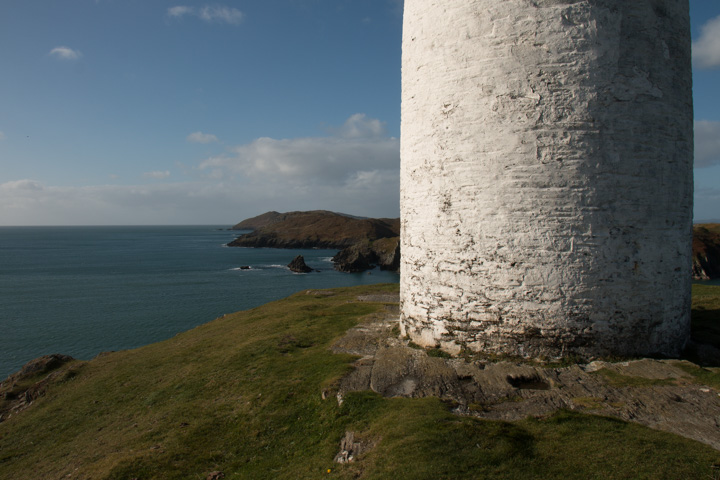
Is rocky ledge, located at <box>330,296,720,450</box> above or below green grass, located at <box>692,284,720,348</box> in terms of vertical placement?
below

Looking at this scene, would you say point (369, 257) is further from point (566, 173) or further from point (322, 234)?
point (566, 173)

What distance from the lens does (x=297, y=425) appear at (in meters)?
7.57

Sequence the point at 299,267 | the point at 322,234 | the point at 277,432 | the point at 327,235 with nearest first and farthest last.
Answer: the point at 277,432 < the point at 299,267 < the point at 327,235 < the point at 322,234

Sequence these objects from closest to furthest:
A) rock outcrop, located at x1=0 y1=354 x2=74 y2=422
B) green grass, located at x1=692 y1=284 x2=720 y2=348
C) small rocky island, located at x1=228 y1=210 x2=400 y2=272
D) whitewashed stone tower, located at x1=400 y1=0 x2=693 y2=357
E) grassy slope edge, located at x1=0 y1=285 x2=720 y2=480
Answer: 1. grassy slope edge, located at x1=0 y1=285 x2=720 y2=480
2. whitewashed stone tower, located at x1=400 y1=0 x2=693 y2=357
3. green grass, located at x1=692 y1=284 x2=720 y2=348
4. rock outcrop, located at x1=0 y1=354 x2=74 y2=422
5. small rocky island, located at x1=228 y1=210 x2=400 y2=272

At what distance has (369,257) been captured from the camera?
7531 cm

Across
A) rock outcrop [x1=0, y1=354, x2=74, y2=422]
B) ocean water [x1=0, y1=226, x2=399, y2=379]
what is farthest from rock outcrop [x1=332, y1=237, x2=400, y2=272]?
rock outcrop [x1=0, y1=354, x2=74, y2=422]

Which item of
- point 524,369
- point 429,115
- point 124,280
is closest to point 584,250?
point 524,369

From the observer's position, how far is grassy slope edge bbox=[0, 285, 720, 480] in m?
5.49

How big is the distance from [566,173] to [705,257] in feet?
195

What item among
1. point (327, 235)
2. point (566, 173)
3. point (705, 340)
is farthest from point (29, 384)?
point (327, 235)

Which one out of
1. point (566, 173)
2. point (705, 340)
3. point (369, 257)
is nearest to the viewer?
point (566, 173)

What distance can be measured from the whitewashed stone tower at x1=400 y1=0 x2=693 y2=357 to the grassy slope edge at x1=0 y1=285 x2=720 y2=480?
258cm

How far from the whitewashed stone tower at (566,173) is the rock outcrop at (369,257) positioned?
186 feet

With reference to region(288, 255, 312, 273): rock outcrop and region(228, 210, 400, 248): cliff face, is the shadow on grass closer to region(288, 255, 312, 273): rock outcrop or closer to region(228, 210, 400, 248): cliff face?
region(288, 255, 312, 273): rock outcrop
